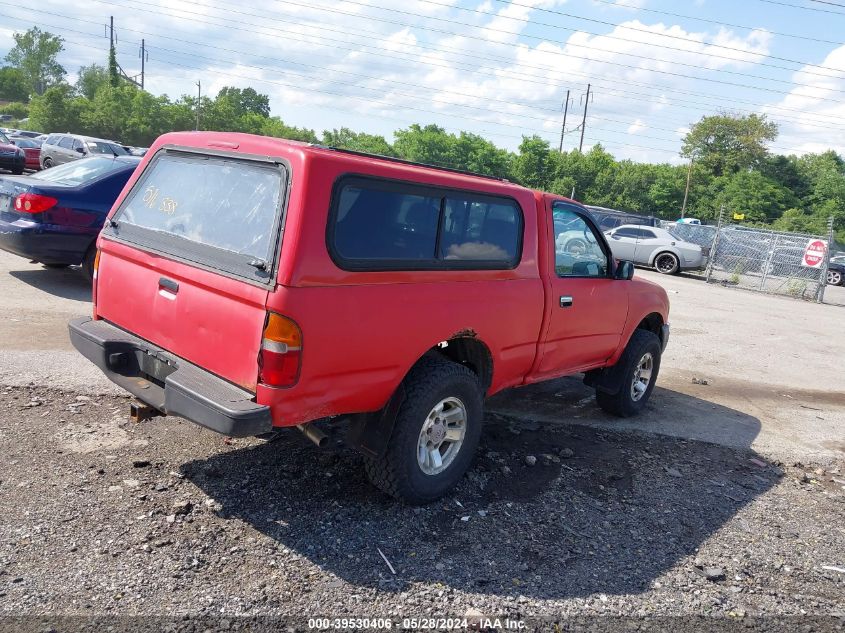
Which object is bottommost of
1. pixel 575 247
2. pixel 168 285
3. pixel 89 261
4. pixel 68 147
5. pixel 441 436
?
pixel 441 436

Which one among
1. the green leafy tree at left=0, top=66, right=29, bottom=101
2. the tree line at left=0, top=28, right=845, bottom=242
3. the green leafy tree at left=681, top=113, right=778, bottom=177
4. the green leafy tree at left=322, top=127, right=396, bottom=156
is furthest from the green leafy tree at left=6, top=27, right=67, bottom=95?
the green leafy tree at left=681, top=113, right=778, bottom=177

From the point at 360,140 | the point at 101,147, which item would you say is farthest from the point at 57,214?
the point at 360,140

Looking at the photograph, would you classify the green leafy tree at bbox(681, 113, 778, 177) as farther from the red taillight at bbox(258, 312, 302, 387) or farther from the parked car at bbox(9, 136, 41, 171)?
the red taillight at bbox(258, 312, 302, 387)

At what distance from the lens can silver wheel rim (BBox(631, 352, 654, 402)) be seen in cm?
622

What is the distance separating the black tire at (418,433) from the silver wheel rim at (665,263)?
63.4 feet

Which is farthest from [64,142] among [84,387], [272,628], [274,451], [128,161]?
[272,628]

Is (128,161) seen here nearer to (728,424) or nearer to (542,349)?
(542,349)

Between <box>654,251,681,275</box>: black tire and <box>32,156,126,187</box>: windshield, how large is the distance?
57.9 ft

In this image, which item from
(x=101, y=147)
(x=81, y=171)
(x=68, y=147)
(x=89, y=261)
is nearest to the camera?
(x=89, y=261)

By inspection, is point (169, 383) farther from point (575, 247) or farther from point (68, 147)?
point (68, 147)

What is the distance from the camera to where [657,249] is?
21.9 meters

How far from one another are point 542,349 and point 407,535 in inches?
71.2

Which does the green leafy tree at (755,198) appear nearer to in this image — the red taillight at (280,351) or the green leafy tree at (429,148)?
the green leafy tree at (429,148)

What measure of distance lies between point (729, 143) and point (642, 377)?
74819mm
